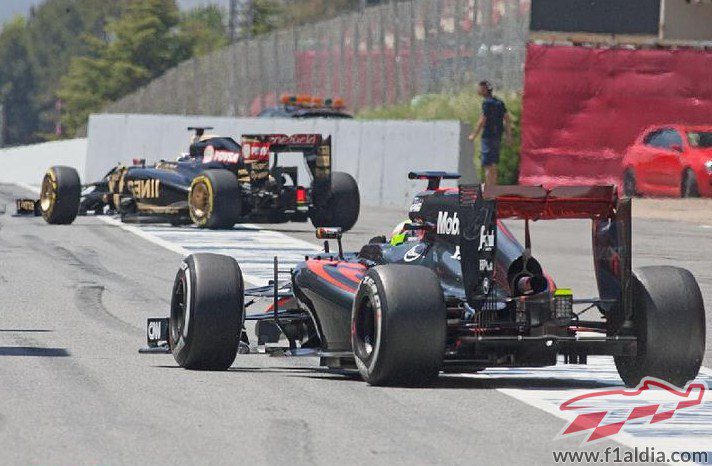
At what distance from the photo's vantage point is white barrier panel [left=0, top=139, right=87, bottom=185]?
42.1 metres

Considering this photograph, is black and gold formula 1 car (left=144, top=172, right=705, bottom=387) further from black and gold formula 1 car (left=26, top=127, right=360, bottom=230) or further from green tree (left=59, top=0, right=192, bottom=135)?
green tree (left=59, top=0, right=192, bottom=135)

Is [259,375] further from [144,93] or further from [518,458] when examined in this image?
[144,93]

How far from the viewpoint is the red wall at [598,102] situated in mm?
32375

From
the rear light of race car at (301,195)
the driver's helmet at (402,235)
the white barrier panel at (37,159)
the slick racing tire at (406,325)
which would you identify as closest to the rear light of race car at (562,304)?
the slick racing tire at (406,325)

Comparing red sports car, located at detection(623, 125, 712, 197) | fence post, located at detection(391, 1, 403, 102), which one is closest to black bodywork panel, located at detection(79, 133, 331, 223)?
red sports car, located at detection(623, 125, 712, 197)

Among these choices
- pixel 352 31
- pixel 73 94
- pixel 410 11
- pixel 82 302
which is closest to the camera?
pixel 82 302

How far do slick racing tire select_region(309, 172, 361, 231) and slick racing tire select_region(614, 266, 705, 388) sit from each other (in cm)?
1372

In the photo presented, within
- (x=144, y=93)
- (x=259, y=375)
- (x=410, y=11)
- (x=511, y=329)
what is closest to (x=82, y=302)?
(x=259, y=375)

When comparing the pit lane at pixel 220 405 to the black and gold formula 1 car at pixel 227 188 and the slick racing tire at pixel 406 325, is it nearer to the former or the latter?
the slick racing tire at pixel 406 325

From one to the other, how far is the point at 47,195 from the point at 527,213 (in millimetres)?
15796

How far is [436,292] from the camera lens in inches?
404

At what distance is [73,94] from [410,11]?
9492cm

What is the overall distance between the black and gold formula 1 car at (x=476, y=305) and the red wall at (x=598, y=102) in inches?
829

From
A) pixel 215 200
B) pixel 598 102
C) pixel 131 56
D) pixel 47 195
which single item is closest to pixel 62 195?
pixel 47 195
